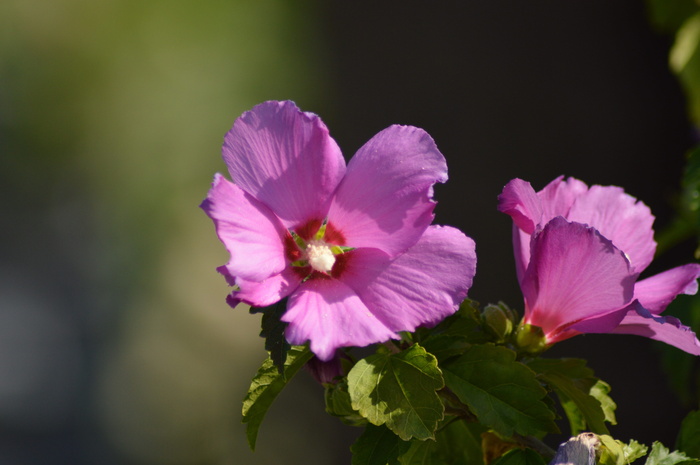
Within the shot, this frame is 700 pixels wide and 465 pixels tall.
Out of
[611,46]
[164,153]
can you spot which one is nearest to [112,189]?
[164,153]

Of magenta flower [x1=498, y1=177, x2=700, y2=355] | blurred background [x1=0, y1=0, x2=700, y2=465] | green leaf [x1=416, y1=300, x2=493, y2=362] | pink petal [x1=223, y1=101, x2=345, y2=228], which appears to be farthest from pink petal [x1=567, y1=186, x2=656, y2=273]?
blurred background [x1=0, y1=0, x2=700, y2=465]

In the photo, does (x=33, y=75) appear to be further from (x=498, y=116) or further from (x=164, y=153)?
(x=498, y=116)

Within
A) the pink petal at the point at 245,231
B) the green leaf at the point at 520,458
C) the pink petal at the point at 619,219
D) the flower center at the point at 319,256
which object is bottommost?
the green leaf at the point at 520,458

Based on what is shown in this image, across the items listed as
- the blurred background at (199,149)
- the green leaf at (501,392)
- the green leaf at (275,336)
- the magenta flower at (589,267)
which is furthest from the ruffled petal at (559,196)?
the blurred background at (199,149)

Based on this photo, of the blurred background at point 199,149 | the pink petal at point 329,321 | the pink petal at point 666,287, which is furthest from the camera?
A: the blurred background at point 199,149

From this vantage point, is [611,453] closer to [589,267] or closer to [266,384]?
[589,267]

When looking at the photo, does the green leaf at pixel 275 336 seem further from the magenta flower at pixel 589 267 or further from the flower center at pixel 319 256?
the magenta flower at pixel 589 267

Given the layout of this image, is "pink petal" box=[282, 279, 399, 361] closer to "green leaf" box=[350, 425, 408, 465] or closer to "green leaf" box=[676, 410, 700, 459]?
"green leaf" box=[350, 425, 408, 465]
